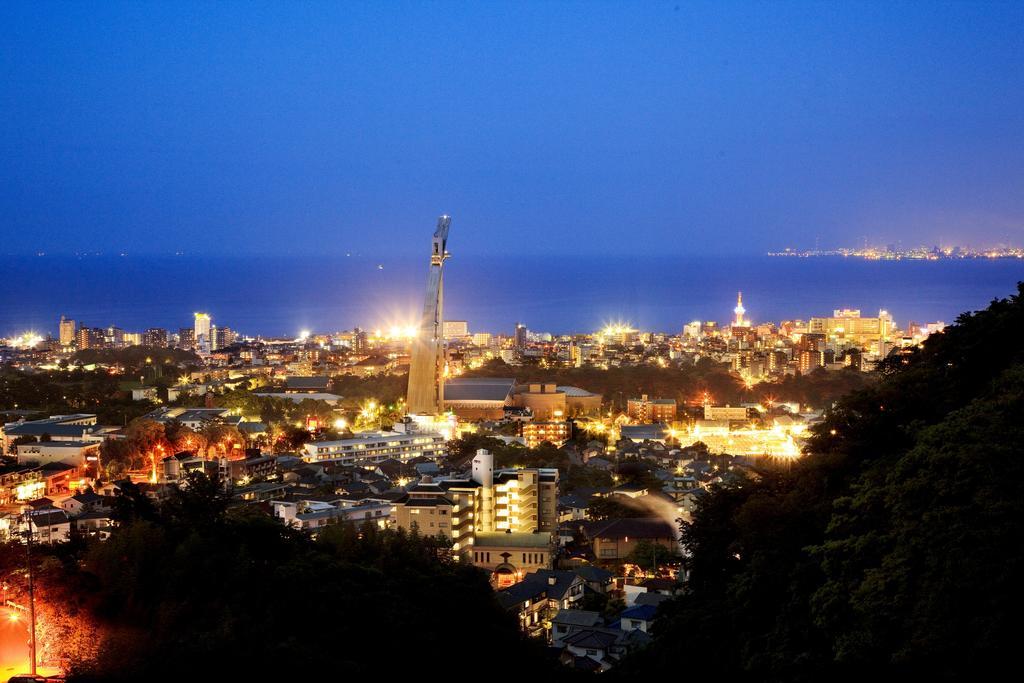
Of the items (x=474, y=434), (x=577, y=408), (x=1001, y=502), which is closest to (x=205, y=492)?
(x=1001, y=502)

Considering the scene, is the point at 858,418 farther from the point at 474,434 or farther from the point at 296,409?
the point at 296,409

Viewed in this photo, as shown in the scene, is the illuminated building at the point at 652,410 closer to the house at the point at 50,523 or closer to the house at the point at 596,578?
the house at the point at 596,578

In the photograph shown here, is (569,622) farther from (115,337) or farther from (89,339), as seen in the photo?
(115,337)

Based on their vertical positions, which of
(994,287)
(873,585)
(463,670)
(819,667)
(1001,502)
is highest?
(994,287)

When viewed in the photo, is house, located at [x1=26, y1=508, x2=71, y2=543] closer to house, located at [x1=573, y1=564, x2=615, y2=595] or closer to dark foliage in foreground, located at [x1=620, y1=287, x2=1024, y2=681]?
house, located at [x1=573, y1=564, x2=615, y2=595]

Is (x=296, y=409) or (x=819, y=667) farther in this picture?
(x=296, y=409)

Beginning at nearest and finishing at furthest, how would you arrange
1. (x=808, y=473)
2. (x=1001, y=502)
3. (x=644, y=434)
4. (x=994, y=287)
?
(x=1001, y=502) → (x=808, y=473) → (x=644, y=434) → (x=994, y=287)

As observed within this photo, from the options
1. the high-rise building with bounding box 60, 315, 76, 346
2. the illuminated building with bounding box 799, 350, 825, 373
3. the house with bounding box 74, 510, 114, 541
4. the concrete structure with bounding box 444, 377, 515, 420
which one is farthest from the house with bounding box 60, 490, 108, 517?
the high-rise building with bounding box 60, 315, 76, 346

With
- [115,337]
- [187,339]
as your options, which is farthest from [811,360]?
[115,337]
